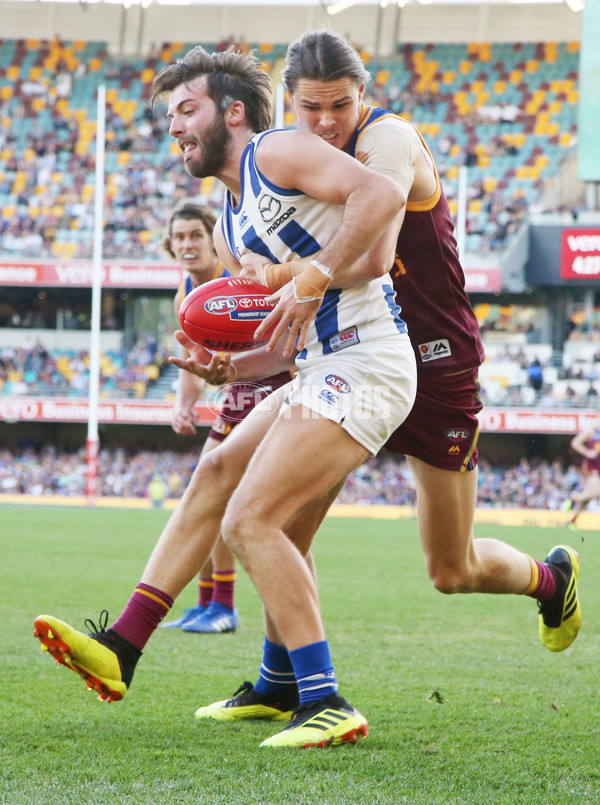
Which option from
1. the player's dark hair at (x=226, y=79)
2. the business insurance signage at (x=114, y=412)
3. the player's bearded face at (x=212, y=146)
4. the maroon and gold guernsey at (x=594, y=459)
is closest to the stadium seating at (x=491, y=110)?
the business insurance signage at (x=114, y=412)

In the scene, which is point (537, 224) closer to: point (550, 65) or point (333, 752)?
point (550, 65)

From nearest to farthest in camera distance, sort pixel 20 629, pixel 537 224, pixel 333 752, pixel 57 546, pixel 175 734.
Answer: pixel 333 752 < pixel 175 734 < pixel 20 629 < pixel 57 546 < pixel 537 224

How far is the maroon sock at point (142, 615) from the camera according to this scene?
3.51 meters

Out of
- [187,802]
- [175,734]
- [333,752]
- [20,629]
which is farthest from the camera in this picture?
[20,629]

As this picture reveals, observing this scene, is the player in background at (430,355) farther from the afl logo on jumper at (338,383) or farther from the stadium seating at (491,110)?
the stadium seating at (491,110)

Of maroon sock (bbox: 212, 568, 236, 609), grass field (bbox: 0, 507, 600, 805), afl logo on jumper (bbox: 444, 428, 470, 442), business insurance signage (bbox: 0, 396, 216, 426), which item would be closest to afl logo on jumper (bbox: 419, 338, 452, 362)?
afl logo on jumper (bbox: 444, 428, 470, 442)

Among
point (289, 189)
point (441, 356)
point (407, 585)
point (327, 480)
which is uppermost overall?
point (289, 189)

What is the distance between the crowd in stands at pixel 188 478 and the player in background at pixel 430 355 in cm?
2152

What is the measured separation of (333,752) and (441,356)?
1561 mm

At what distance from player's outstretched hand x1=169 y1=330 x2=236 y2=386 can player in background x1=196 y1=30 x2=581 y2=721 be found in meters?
0.32

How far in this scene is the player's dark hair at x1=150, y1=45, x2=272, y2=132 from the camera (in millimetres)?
3576

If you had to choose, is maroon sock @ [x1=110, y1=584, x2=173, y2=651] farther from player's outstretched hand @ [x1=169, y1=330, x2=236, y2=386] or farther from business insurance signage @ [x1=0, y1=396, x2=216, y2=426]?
business insurance signage @ [x1=0, y1=396, x2=216, y2=426]

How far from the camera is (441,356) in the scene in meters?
3.90

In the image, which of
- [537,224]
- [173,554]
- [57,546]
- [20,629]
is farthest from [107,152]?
[173,554]
